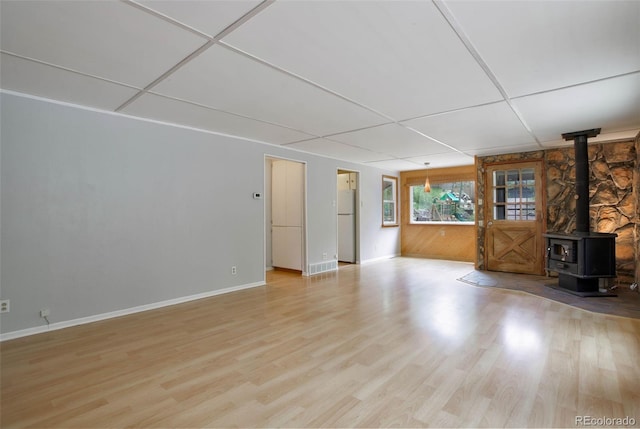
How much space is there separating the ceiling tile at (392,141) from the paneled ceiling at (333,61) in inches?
11.1

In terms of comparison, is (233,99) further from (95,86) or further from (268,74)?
(95,86)

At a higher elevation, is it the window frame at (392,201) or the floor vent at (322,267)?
the window frame at (392,201)

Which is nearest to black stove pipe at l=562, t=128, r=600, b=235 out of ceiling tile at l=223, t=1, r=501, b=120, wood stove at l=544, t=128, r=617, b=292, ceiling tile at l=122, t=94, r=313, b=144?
wood stove at l=544, t=128, r=617, b=292

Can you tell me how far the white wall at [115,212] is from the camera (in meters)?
3.18

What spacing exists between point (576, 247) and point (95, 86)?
6310 mm

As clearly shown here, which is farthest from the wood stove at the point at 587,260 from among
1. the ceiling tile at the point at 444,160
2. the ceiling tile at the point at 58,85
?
the ceiling tile at the point at 58,85

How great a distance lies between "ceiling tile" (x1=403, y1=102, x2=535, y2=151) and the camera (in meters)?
3.85

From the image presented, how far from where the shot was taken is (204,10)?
1903 millimetres

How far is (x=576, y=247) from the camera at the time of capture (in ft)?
15.5

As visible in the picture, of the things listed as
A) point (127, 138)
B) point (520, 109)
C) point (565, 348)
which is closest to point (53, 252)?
point (127, 138)

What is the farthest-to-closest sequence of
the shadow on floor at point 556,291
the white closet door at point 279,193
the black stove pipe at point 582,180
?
the white closet door at point 279,193 < the black stove pipe at point 582,180 < the shadow on floor at point 556,291

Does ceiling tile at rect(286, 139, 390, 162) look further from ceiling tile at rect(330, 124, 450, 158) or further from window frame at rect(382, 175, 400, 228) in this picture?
window frame at rect(382, 175, 400, 228)

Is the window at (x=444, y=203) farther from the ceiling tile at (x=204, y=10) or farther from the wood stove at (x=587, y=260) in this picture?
the ceiling tile at (x=204, y=10)

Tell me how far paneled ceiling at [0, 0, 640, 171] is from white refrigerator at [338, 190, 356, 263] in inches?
139
